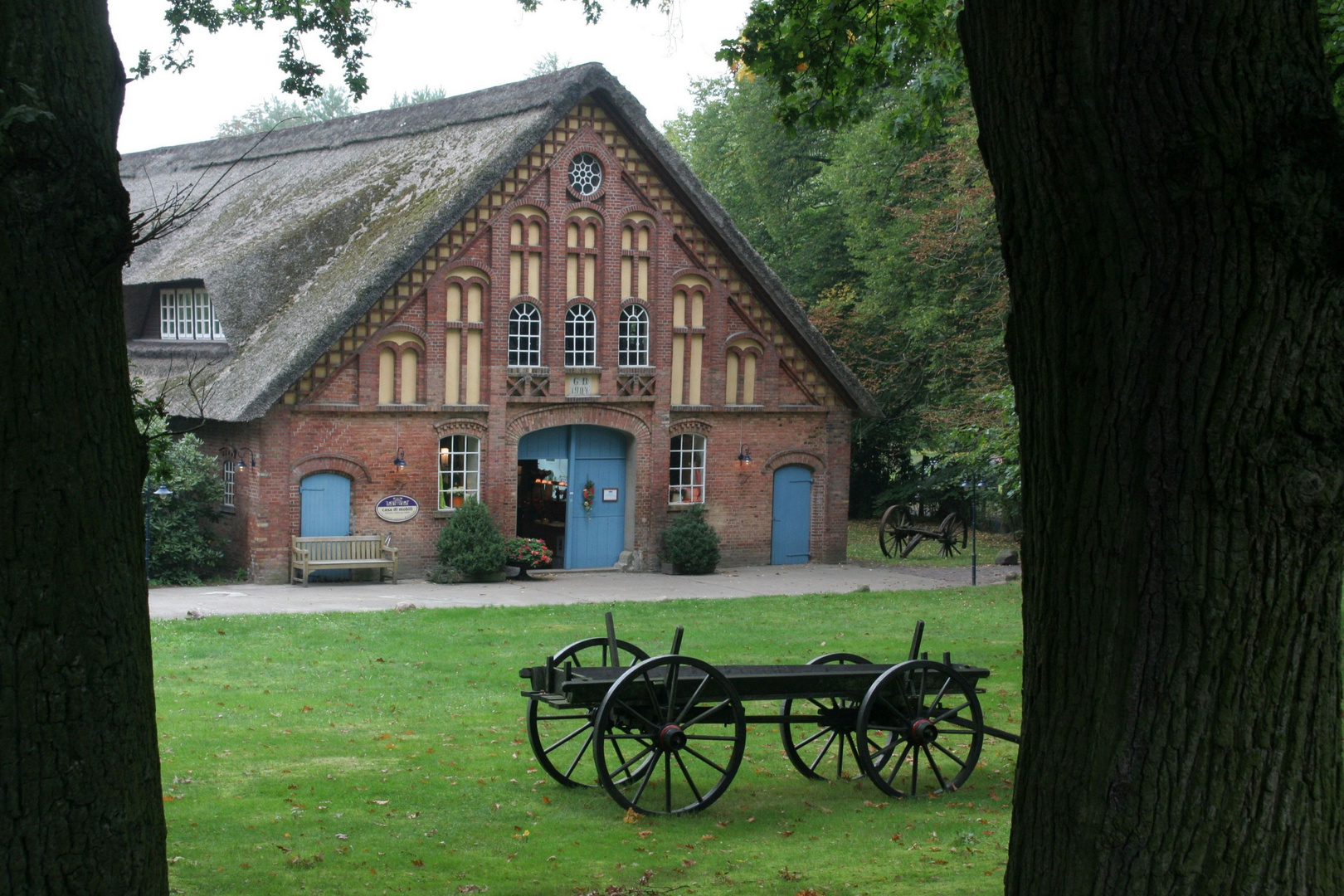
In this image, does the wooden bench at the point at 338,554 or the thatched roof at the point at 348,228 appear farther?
the thatched roof at the point at 348,228

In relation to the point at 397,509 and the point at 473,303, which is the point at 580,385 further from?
the point at 397,509

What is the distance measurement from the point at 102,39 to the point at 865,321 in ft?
97.7

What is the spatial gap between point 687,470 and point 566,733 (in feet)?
49.2

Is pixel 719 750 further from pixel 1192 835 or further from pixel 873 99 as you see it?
pixel 873 99

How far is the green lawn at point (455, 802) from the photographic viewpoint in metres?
7.56

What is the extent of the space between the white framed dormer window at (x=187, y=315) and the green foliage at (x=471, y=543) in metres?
5.54

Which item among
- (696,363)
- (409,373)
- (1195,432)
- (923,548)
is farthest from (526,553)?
(1195,432)

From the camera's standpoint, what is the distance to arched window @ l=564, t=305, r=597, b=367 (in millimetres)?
25000

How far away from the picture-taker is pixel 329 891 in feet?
23.2

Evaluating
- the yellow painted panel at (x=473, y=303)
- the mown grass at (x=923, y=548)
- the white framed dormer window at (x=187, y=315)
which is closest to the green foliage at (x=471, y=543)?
the yellow painted panel at (x=473, y=303)

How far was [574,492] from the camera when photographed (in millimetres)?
25594

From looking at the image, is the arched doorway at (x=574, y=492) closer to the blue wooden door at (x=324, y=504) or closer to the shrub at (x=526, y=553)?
the shrub at (x=526, y=553)

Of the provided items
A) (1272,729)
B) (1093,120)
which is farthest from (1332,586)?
(1093,120)

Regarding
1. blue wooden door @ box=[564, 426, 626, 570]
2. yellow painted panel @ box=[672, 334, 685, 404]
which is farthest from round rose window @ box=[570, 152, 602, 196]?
blue wooden door @ box=[564, 426, 626, 570]
